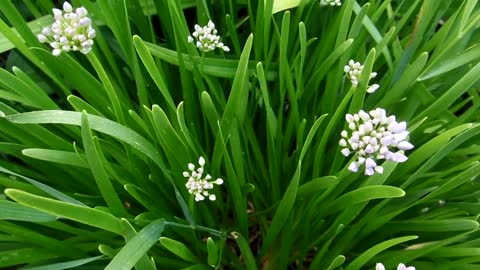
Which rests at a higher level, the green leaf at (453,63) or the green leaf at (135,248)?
the green leaf at (453,63)

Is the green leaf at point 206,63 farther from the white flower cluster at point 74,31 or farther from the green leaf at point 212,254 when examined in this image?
the green leaf at point 212,254

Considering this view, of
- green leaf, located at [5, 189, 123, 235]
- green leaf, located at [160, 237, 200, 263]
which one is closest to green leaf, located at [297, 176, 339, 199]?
green leaf, located at [160, 237, 200, 263]

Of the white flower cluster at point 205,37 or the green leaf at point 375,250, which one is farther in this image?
A: the white flower cluster at point 205,37

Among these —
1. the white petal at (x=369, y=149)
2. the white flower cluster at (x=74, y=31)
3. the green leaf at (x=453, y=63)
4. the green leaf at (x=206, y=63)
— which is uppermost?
the white flower cluster at (x=74, y=31)

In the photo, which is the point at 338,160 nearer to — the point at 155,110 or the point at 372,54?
the point at 372,54

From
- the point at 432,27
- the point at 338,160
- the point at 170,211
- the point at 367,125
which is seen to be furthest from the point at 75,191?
the point at 432,27

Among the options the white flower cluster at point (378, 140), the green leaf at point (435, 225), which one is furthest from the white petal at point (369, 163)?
the green leaf at point (435, 225)
